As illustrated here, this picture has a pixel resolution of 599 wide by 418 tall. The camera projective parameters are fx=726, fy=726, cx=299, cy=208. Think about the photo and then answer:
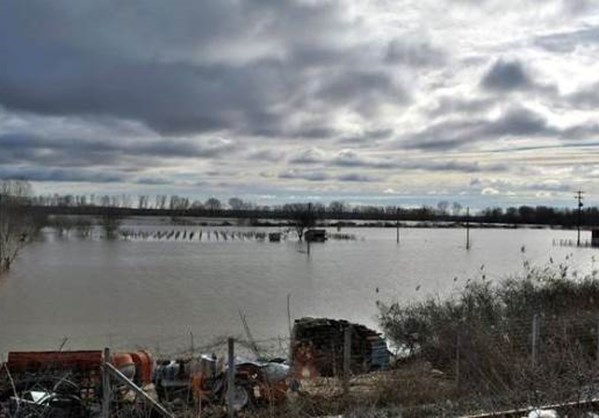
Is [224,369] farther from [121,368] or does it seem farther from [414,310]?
[414,310]

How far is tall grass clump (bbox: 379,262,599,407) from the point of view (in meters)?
9.09

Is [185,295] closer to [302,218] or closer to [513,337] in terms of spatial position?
[513,337]

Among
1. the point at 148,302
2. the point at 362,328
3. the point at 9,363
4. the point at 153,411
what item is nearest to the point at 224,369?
the point at 153,411

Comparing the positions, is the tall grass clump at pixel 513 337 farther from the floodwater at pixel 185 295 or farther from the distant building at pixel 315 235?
the distant building at pixel 315 235

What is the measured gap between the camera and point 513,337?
581 inches

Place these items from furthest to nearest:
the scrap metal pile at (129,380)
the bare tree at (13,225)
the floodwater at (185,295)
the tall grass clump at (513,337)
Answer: the bare tree at (13,225) < the floodwater at (185,295) < the scrap metal pile at (129,380) < the tall grass clump at (513,337)

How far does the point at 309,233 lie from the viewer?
127m

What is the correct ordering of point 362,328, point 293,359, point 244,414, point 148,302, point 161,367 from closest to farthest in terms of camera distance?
point 244,414 < point 161,367 < point 293,359 < point 362,328 < point 148,302

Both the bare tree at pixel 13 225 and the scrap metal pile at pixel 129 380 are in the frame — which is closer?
the scrap metal pile at pixel 129 380

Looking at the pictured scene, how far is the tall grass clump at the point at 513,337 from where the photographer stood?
358 inches

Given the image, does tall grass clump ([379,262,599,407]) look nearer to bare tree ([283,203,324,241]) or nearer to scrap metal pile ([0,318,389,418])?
scrap metal pile ([0,318,389,418])

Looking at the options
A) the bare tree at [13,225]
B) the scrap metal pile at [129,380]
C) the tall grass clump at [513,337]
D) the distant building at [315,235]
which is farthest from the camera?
the distant building at [315,235]

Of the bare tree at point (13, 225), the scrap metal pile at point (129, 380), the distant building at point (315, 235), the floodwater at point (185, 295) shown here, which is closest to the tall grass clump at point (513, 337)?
the scrap metal pile at point (129, 380)

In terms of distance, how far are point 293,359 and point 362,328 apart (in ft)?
15.4
